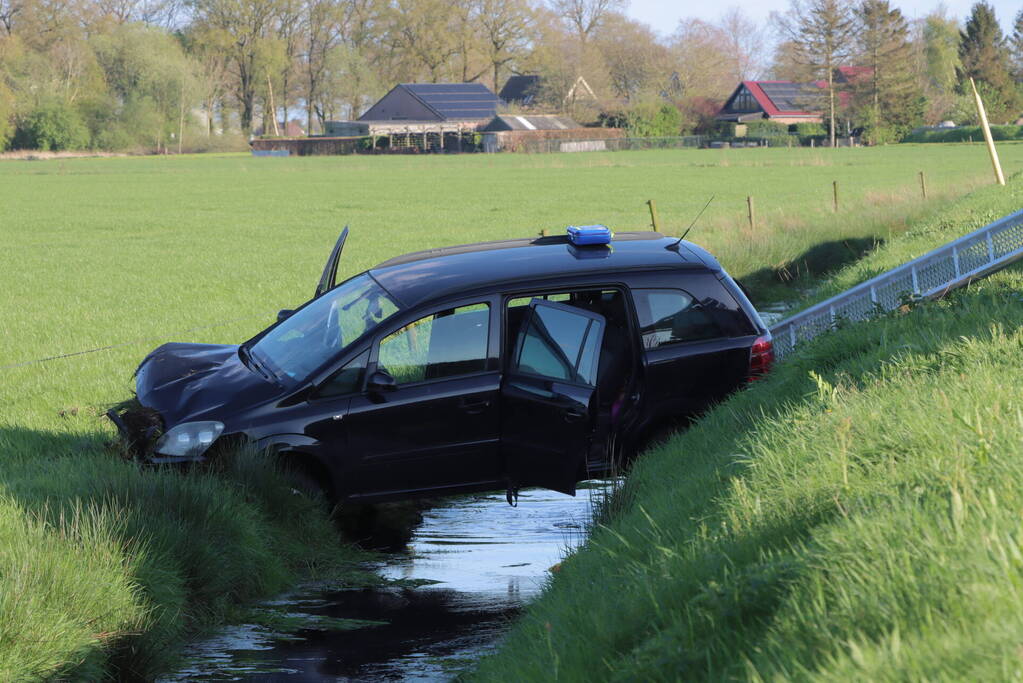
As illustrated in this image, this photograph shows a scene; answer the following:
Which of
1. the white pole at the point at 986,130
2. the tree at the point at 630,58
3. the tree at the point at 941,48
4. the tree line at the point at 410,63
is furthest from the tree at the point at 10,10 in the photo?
the white pole at the point at 986,130

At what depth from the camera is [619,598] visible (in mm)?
4168

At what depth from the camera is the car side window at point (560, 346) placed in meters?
6.82

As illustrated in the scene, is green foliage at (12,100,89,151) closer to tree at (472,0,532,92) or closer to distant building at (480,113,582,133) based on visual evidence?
distant building at (480,113,582,133)

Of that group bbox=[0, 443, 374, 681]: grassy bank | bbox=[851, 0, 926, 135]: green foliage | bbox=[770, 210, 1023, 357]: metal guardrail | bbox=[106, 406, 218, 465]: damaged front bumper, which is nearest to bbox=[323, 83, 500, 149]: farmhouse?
bbox=[851, 0, 926, 135]: green foliage

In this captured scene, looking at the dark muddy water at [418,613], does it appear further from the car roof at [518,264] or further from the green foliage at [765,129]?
the green foliage at [765,129]

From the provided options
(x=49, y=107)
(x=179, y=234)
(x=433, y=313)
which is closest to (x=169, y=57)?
Answer: (x=49, y=107)

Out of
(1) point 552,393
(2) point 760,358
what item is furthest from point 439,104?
(1) point 552,393

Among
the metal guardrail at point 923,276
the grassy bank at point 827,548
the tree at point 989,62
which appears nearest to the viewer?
the grassy bank at point 827,548

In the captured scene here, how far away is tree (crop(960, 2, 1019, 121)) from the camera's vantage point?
414 feet

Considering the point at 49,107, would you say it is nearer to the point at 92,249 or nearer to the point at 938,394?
the point at 92,249

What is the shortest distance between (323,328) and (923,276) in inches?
236

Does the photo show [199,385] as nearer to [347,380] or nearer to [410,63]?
[347,380]

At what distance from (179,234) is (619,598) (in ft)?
109

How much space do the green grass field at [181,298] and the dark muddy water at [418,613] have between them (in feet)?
0.95
